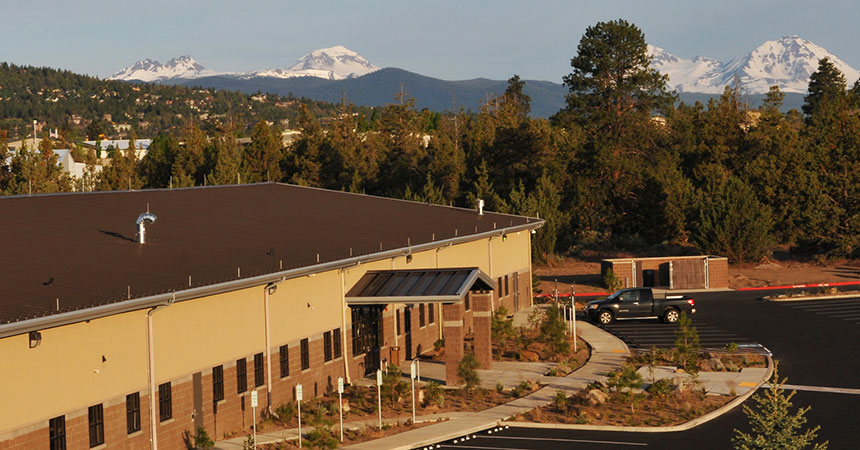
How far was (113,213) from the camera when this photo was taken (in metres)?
32.5

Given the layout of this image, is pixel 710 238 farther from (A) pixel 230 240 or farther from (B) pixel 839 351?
(A) pixel 230 240

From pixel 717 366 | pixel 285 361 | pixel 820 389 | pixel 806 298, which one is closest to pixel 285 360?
pixel 285 361

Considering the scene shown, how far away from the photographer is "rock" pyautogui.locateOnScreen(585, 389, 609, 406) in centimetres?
2905

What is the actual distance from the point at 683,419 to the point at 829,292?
110 feet

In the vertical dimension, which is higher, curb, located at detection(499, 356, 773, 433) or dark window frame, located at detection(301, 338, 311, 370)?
dark window frame, located at detection(301, 338, 311, 370)

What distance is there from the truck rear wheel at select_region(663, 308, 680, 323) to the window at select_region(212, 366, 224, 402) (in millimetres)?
27220

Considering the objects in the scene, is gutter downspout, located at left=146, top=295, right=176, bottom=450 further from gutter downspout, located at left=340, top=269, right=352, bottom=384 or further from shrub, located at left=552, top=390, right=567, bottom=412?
shrub, located at left=552, top=390, right=567, bottom=412

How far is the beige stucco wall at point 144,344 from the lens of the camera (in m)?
19.5

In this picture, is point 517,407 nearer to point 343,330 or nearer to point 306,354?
point 343,330

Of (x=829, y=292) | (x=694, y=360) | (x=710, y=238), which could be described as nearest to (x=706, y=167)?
(x=710, y=238)

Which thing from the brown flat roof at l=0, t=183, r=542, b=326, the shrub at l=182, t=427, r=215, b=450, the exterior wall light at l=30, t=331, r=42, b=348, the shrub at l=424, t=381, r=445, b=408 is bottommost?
the shrub at l=424, t=381, r=445, b=408

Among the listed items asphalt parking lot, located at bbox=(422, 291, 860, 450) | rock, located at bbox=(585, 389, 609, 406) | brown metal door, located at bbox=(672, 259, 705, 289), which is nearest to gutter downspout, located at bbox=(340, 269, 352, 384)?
asphalt parking lot, located at bbox=(422, 291, 860, 450)

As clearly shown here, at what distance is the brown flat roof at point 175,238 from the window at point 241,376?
2.43 metres

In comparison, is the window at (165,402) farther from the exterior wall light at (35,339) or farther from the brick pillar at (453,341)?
the brick pillar at (453,341)
